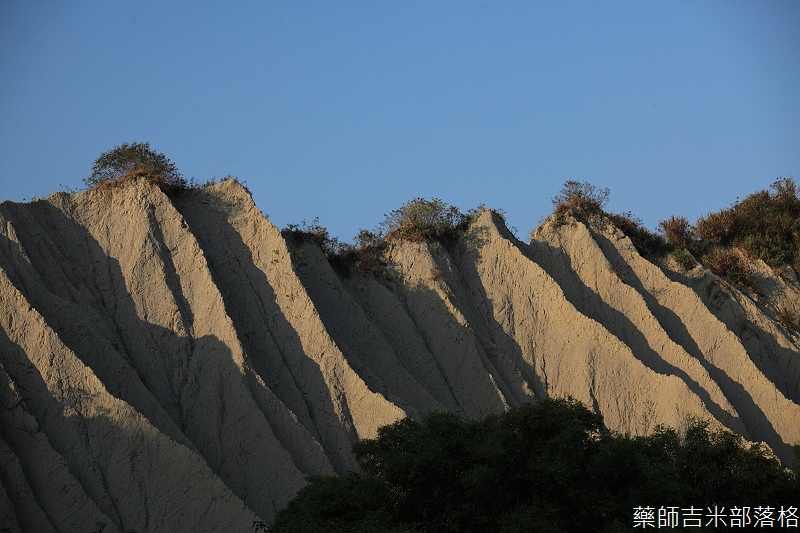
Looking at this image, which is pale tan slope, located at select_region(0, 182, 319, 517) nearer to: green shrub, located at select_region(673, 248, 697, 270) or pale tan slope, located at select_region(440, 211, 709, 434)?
pale tan slope, located at select_region(440, 211, 709, 434)

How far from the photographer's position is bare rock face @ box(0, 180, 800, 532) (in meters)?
27.7

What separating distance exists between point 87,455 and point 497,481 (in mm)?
9272

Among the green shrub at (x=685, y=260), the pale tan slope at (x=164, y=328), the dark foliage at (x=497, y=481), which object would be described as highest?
the green shrub at (x=685, y=260)

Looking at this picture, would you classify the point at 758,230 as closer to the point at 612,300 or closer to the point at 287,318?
the point at 612,300

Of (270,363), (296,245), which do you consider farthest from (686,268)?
(270,363)

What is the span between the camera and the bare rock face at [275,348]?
27688 mm

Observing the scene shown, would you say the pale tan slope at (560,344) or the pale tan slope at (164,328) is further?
the pale tan slope at (560,344)

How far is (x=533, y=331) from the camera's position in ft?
123

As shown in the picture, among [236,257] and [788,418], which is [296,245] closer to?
[236,257]

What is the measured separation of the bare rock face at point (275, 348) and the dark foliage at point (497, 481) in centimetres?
328

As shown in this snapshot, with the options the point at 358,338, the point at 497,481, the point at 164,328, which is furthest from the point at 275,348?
the point at 497,481

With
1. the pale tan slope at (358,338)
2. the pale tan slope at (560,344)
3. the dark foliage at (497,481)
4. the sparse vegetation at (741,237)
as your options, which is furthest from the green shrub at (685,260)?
the dark foliage at (497,481)

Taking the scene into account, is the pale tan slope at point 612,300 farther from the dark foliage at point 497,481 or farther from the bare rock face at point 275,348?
the dark foliage at point 497,481

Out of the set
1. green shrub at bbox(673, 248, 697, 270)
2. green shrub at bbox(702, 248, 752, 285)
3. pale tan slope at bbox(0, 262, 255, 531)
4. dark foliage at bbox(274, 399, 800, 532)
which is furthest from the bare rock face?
dark foliage at bbox(274, 399, 800, 532)
